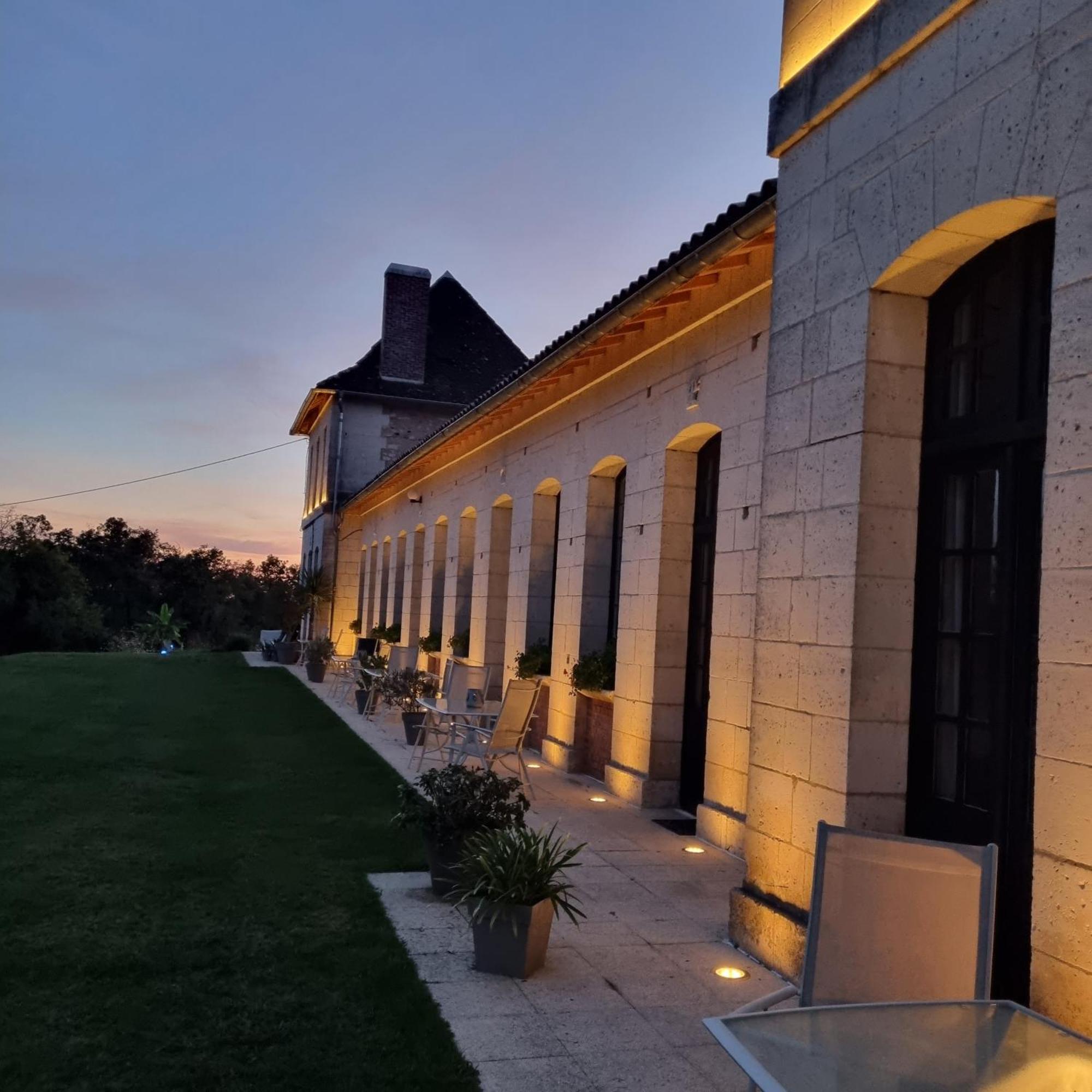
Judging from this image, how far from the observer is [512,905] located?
3.54m

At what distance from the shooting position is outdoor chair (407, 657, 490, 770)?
8.70 metres

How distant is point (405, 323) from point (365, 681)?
512 inches

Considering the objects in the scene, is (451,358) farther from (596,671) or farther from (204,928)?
(204,928)

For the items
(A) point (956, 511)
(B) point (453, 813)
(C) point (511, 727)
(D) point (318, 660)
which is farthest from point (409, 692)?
(D) point (318, 660)

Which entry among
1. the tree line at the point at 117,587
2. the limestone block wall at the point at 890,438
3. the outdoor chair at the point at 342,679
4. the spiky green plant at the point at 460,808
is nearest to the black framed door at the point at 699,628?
the spiky green plant at the point at 460,808

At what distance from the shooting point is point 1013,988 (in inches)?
120

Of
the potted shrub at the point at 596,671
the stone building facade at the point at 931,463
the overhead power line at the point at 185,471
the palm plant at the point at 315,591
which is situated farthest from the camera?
the overhead power line at the point at 185,471

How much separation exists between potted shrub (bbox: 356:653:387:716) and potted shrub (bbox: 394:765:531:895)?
7.08 metres

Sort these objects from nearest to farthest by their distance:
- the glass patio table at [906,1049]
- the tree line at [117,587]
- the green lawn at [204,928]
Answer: the glass patio table at [906,1049] < the green lawn at [204,928] < the tree line at [117,587]

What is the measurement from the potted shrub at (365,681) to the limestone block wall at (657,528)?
2.43 meters

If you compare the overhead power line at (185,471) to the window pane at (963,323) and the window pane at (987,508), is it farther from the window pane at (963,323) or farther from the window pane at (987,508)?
the window pane at (987,508)

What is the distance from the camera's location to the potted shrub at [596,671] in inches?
309

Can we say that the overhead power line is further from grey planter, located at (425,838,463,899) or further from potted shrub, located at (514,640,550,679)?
grey planter, located at (425,838,463,899)

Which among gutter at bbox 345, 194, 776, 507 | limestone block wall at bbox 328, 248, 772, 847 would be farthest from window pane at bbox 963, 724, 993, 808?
gutter at bbox 345, 194, 776, 507
